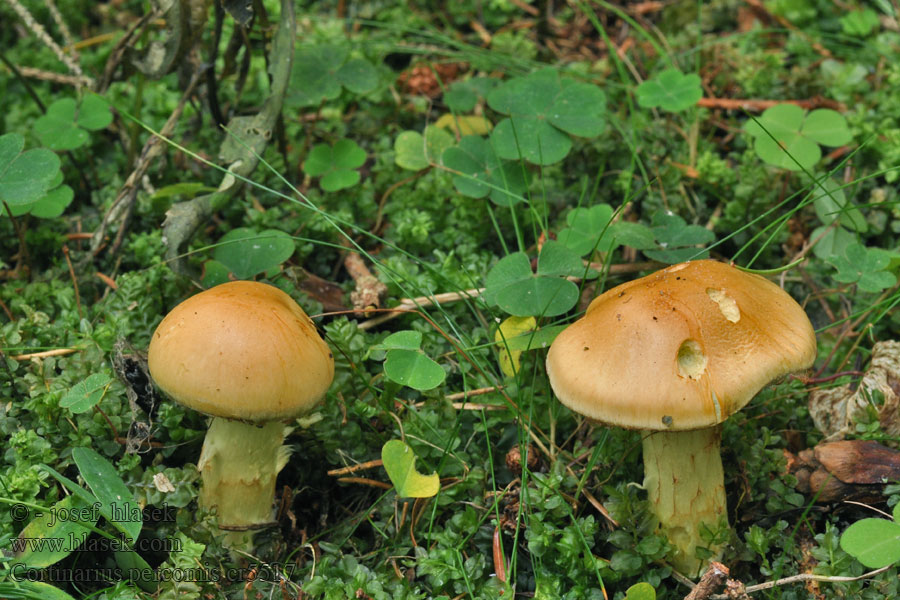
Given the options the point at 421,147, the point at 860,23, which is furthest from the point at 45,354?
the point at 860,23

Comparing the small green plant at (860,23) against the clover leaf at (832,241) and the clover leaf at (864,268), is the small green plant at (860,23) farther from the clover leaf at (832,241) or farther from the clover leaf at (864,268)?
the clover leaf at (864,268)

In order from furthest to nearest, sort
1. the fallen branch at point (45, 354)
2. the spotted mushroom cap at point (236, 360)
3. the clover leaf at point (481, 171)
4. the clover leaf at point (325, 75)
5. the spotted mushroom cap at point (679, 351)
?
1. the clover leaf at point (325, 75)
2. the clover leaf at point (481, 171)
3. the fallen branch at point (45, 354)
4. the spotted mushroom cap at point (236, 360)
5. the spotted mushroom cap at point (679, 351)

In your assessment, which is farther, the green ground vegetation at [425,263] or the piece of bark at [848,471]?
the piece of bark at [848,471]

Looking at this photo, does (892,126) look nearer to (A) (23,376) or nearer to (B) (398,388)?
(B) (398,388)

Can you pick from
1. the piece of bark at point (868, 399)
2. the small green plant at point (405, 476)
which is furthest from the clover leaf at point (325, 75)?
the piece of bark at point (868, 399)

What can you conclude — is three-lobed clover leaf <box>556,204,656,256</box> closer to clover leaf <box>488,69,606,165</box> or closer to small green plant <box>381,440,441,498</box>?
clover leaf <box>488,69,606,165</box>

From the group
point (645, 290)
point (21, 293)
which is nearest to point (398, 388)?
point (645, 290)

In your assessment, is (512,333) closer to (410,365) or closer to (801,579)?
(410,365)
